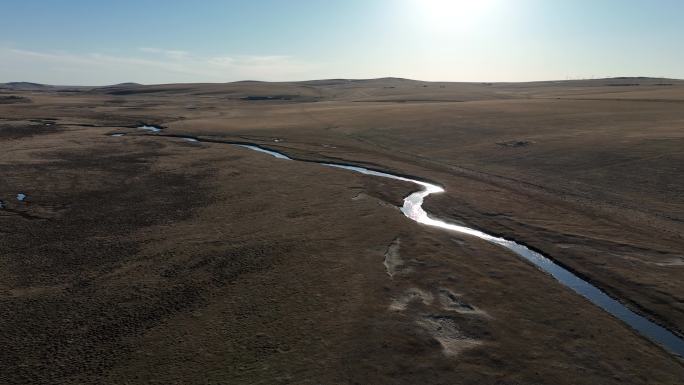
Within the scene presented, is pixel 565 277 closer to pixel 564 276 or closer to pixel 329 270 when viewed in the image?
pixel 564 276

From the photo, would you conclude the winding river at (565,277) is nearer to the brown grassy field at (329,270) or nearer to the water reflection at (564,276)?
the water reflection at (564,276)

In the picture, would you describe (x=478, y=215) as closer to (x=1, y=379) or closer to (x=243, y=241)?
(x=243, y=241)

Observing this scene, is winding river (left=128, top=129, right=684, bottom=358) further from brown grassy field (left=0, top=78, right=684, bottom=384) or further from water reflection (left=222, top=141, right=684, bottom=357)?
brown grassy field (left=0, top=78, right=684, bottom=384)

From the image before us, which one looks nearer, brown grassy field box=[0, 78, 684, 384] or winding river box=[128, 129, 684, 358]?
brown grassy field box=[0, 78, 684, 384]

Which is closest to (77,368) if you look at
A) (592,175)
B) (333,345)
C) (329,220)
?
(333,345)

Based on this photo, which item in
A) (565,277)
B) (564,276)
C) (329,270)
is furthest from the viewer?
(564,276)

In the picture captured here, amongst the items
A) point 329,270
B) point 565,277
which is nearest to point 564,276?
point 565,277

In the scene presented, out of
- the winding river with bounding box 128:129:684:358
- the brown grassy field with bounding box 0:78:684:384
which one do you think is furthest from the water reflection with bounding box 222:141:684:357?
the brown grassy field with bounding box 0:78:684:384
